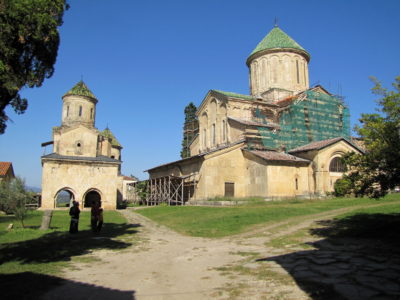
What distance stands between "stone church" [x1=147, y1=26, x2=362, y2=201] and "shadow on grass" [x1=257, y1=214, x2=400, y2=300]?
1320 cm

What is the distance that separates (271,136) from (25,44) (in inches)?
846

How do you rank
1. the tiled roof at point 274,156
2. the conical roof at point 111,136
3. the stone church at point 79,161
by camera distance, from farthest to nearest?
the conical roof at point 111,136 → the stone church at point 79,161 → the tiled roof at point 274,156

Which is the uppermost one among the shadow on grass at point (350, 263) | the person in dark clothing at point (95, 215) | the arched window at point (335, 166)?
the arched window at point (335, 166)

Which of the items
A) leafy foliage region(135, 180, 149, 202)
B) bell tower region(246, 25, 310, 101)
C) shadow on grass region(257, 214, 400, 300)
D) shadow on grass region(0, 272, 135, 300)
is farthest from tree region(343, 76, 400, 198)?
leafy foliage region(135, 180, 149, 202)

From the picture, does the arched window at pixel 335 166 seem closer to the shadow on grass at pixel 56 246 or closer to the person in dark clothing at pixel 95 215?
the shadow on grass at pixel 56 246

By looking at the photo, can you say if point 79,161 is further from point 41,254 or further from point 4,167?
point 41,254

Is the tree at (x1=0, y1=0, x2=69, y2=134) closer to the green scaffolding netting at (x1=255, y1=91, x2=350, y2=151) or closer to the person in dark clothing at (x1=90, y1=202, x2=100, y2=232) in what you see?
the person in dark clothing at (x1=90, y1=202, x2=100, y2=232)

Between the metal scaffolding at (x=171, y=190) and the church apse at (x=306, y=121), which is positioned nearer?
the church apse at (x=306, y=121)

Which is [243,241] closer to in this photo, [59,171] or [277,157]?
[277,157]

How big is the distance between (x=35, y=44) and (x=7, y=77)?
4.80 feet

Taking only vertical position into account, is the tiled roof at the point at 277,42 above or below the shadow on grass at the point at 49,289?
above

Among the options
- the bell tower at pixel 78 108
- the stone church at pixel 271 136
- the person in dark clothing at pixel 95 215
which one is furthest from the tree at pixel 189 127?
the person in dark clothing at pixel 95 215

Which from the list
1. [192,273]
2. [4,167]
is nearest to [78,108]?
[4,167]

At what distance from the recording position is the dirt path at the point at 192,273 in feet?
15.1
